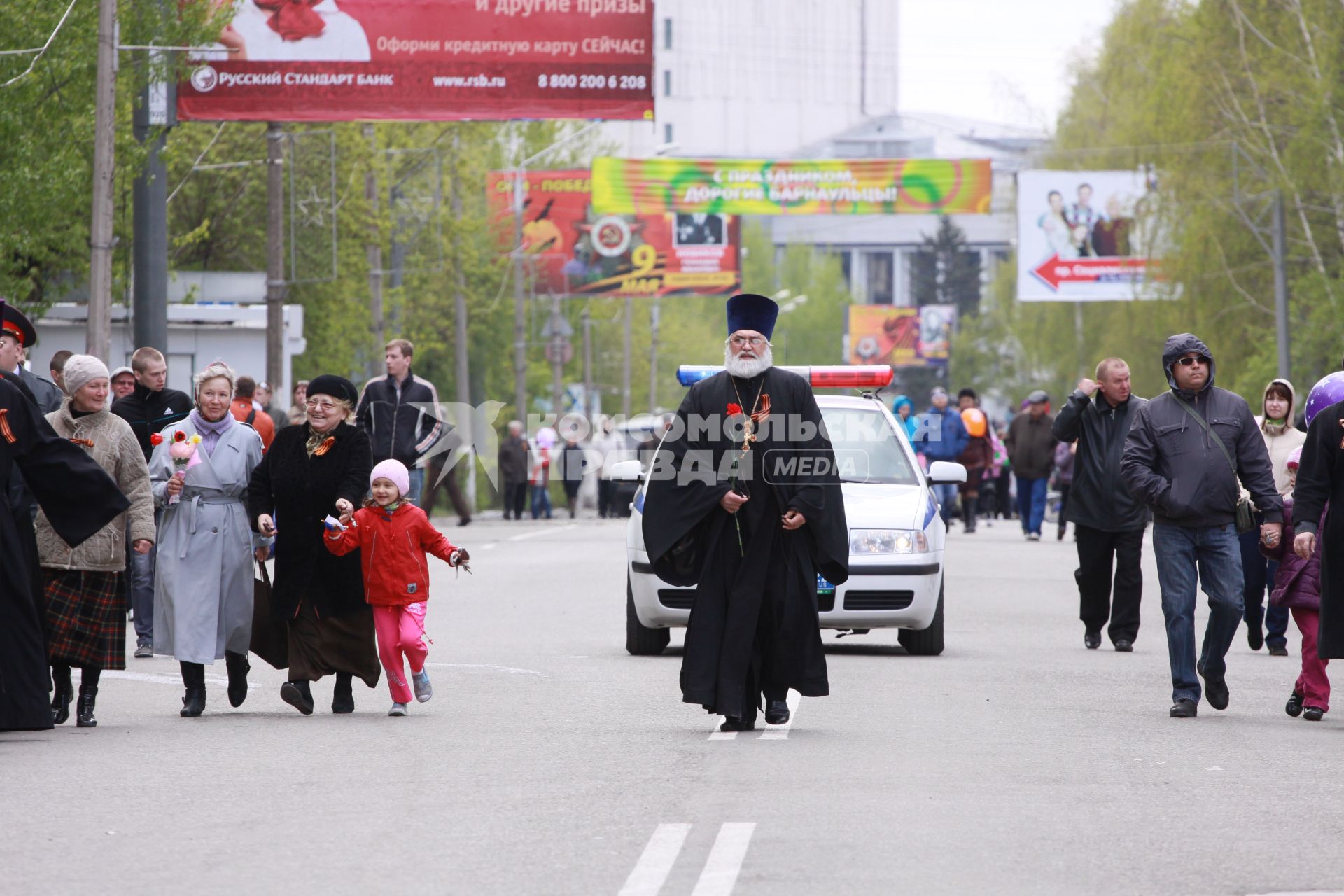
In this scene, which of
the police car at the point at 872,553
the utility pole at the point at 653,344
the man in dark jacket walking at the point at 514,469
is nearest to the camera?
the police car at the point at 872,553

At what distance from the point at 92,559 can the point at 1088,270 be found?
35.4 m

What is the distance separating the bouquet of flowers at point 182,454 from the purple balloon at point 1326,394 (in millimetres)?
5411

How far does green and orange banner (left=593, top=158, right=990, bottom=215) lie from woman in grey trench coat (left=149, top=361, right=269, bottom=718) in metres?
31.4

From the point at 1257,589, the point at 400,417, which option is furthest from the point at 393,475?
the point at 1257,589

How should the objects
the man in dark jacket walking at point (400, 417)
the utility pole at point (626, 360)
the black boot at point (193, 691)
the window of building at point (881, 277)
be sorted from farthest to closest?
the window of building at point (881, 277), the utility pole at point (626, 360), the man in dark jacket walking at point (400, 417), the black boot at point (193, 691)

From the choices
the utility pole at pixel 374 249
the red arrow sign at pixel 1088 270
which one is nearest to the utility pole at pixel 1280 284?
the red arrow sign at pixel 1088 270

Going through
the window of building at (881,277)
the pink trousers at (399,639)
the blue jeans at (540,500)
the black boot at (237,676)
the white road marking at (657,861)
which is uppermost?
the window of building at (881,277)

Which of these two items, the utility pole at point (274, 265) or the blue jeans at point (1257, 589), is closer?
the blue jeans at point (1257, 589)

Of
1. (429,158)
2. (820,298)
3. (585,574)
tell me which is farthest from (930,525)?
(820,298)

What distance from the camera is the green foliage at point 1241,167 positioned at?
37.1m

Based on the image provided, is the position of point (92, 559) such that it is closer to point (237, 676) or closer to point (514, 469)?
point (237, 676)

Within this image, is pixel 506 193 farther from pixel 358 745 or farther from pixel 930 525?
pixel 358 745

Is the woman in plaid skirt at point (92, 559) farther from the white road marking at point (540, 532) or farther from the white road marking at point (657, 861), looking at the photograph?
the white road marking at point (540, 532)

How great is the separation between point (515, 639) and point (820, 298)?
350 ft
